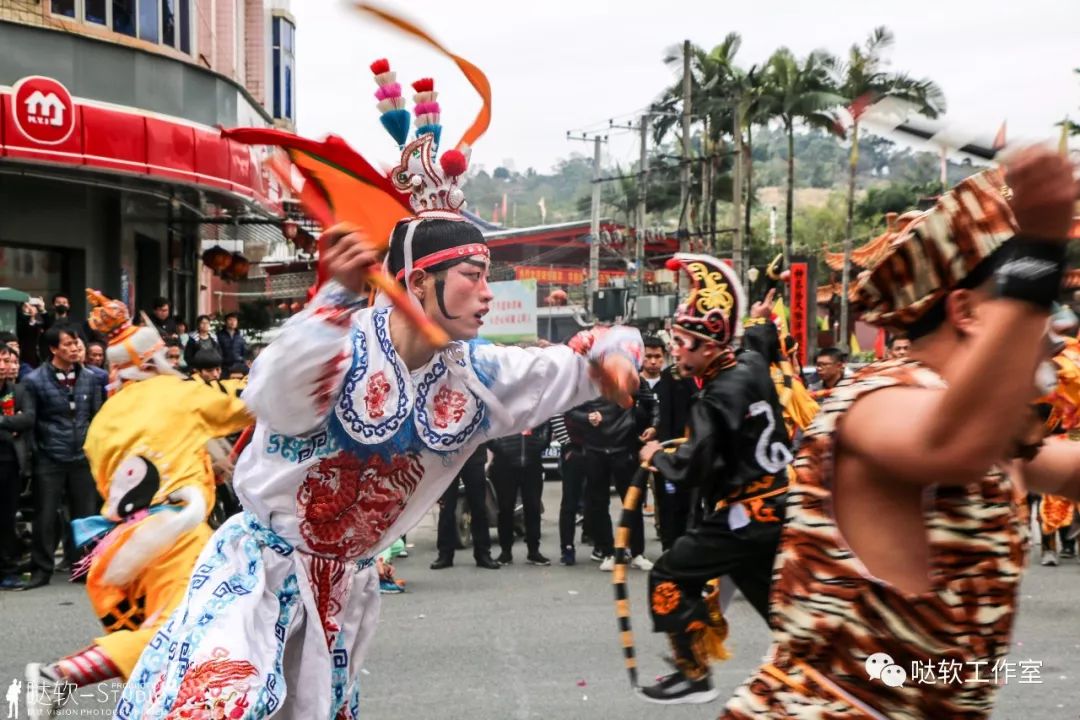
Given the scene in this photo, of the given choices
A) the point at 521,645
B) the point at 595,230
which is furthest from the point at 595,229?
the point at 521,645

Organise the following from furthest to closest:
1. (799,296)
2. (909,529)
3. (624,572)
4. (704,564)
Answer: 1. (799,296)
2. (704,564)
3. (624,572)
4. (909,529)

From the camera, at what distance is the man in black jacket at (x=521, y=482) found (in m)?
9.34

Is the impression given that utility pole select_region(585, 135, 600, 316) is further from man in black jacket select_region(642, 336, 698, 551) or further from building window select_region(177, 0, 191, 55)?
man in black jacket select_region(642, 336, 698, 551)

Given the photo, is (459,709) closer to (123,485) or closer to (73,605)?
(123,485)

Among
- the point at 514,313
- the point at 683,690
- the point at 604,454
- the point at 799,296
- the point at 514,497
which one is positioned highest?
the point at 799,296

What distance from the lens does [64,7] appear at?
46.2 ft

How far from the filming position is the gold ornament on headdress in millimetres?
5586

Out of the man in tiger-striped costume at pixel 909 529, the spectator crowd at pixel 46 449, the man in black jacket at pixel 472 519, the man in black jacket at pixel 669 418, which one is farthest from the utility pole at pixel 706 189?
the man in tiger-striped costume at pixel 909 529

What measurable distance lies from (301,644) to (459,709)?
2.11 meters

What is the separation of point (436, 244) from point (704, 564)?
7.52 ft

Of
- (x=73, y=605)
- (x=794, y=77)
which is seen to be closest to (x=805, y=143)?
(x=794, y=77)

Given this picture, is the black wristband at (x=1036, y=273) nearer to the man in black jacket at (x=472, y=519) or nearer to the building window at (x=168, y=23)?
the man in black jacket at (x=472, y=519)

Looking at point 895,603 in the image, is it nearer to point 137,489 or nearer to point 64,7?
point 137,489

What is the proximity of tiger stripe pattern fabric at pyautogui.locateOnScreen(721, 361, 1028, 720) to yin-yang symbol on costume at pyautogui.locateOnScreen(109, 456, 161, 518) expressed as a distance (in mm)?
3427
